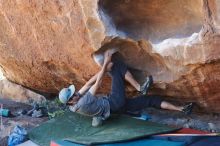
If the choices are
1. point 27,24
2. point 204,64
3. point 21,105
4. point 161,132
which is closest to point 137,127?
point 161,132

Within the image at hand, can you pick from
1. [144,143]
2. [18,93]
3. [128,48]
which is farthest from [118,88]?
[18,93]

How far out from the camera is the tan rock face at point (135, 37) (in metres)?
4.02

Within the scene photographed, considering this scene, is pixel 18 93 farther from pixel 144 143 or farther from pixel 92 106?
pixel 144 143

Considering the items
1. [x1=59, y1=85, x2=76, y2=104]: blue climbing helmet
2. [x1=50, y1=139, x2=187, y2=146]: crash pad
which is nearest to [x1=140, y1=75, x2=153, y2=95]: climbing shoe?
[x1=50, y1=139, x2=187, y2=146]: crash pad

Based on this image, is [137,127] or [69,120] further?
[69,120]

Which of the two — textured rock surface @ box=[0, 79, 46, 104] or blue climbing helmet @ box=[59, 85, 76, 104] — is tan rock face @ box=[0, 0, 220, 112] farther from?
textured rock surface @ box=[0, 79, 46, 104]

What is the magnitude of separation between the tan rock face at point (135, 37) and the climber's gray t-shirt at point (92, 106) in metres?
0.49

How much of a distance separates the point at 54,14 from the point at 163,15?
127 centimetres

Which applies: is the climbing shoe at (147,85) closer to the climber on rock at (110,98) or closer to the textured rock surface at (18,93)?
the climber on rock at (110,98)

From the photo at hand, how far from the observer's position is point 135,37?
14.7ft

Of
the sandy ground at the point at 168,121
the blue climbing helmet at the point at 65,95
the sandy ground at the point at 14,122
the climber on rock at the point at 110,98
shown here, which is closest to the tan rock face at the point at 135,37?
the climber on rock at the point at 110,98

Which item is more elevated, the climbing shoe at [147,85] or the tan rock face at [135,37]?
the tan rock face at [135,37]

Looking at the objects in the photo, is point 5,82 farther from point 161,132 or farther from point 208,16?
point 208,16

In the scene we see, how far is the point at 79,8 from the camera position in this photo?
432 centimetres
